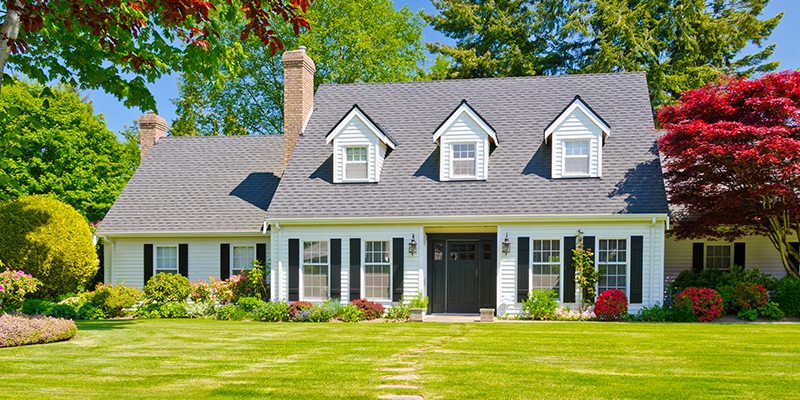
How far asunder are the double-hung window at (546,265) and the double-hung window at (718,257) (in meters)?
5.35

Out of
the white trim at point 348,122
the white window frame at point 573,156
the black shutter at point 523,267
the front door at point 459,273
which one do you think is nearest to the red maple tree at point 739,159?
the white window frame at point 573,156

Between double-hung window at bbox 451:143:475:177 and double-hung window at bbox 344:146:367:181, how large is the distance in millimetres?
2587

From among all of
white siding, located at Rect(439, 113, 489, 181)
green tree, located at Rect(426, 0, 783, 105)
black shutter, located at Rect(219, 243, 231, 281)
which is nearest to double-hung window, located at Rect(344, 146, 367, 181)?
white siding, located at Rect(439, 113, 489, 181)

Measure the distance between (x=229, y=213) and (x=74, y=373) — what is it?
12949 millimetres

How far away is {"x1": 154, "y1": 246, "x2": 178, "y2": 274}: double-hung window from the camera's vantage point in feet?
76.6

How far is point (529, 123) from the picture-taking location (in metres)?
22.6

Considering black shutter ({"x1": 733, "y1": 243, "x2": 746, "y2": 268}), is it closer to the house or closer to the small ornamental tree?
the house

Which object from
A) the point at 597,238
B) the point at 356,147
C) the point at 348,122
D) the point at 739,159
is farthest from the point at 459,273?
the point at 739,159

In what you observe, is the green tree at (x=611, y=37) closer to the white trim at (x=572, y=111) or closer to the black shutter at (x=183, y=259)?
the white trim at (x=572, y=111)

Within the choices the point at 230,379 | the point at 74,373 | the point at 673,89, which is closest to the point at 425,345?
the point at 230,379

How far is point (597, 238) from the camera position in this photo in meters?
19.8

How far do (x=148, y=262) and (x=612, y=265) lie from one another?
45.2 feet

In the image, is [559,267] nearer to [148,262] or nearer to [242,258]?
[242,258]

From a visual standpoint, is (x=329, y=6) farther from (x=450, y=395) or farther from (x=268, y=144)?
(x=450, y=395)
